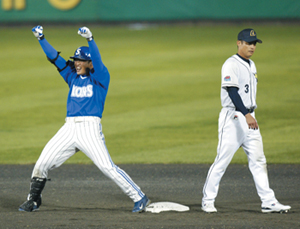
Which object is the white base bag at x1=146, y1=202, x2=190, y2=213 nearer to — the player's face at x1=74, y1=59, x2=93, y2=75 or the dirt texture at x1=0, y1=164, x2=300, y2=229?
the dirt texture at x1=0, y1=164, x2=300, y2=229

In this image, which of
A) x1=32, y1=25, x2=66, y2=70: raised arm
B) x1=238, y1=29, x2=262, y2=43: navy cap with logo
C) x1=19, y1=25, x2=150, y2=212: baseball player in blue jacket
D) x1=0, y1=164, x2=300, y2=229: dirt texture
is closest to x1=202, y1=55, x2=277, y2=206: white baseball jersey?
x1=238, y1=29, x2=262, y2=43: navy cap with logo

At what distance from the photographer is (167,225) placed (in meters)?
5.25

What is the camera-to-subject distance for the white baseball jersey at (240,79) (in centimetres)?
562

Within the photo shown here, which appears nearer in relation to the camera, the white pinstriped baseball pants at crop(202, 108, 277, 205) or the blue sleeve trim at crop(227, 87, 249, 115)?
the blue sleeve trim at crop(227, 87, 249, 115)

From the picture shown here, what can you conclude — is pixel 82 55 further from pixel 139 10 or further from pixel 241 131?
pixel 139 10

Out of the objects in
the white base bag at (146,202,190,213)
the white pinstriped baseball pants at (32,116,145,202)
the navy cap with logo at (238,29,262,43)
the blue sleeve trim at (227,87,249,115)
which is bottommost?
the white base bag at (146,202,190,213)

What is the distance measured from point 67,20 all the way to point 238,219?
21.5 metres

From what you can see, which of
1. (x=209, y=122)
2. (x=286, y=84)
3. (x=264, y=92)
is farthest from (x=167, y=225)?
(x=286, y=84)

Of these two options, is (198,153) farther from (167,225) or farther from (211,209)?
(167,225)

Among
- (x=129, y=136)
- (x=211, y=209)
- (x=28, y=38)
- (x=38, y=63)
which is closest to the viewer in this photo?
(x=211, y=209)

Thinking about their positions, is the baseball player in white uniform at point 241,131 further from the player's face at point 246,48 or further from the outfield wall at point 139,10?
the outfield wall at point 139,10

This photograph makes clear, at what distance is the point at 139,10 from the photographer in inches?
986

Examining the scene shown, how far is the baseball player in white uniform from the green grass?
3.01 metres

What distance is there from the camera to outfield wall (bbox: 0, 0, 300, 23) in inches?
955
